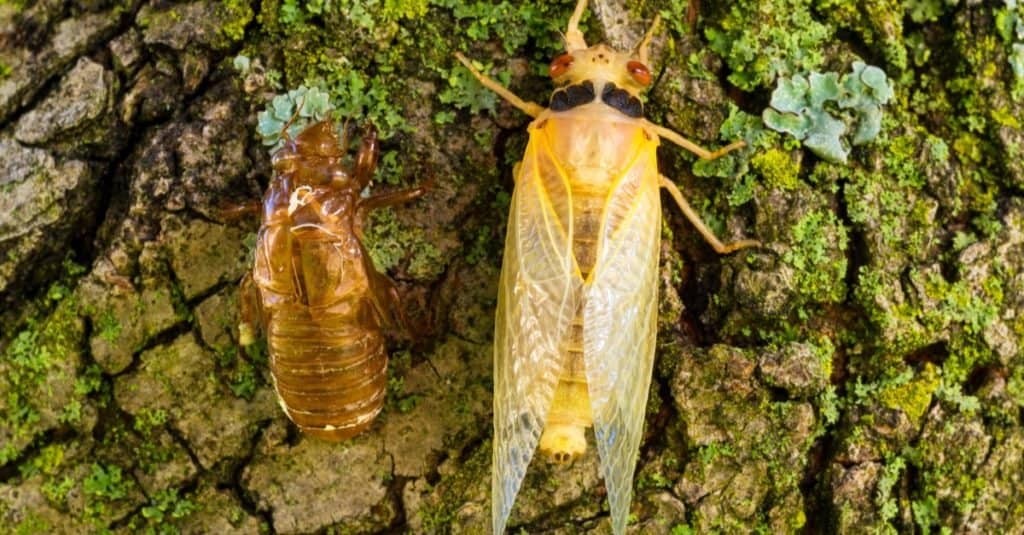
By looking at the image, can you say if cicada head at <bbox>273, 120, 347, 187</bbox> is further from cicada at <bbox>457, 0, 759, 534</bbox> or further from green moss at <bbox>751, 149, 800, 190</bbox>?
green moss at <bbox>751, 149, 800, 190</bbox>

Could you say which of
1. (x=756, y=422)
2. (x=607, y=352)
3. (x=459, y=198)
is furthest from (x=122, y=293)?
(x=756, y=422)

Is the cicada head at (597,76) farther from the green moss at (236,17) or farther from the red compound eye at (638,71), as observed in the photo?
the green moss at (236,17)

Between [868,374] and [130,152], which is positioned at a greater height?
[130,152]

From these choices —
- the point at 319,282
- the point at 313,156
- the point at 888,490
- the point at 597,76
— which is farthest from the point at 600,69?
the point at 888,490

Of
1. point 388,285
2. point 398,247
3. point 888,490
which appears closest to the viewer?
point 888,490

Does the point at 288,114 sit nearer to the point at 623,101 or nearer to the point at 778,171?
the point at 623,101

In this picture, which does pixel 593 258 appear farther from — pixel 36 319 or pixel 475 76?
pixel 36 319
